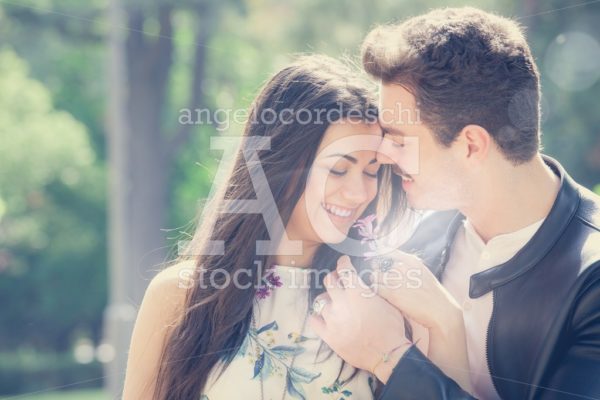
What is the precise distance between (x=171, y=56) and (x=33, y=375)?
5043mm

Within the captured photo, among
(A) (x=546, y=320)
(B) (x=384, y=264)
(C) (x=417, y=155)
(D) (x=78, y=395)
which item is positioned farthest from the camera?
(D) (x=78, y=395)

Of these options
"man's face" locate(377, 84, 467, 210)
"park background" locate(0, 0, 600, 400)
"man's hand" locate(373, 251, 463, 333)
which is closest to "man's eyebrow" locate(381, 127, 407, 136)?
"man's face" locate(377, 84, 467, 210)

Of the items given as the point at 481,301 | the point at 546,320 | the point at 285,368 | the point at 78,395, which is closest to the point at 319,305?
the point at 285,368

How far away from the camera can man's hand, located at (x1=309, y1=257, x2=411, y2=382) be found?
2.27m

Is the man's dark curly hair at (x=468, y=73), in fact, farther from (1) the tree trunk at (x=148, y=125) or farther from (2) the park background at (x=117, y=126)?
(1) the tree trunk at (x=148, y=125)

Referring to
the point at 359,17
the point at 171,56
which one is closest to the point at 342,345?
the point at 359,17

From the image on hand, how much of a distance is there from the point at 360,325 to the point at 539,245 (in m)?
0.47

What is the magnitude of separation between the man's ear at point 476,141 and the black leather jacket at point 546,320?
22cm

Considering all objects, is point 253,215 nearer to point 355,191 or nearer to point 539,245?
point 355,191

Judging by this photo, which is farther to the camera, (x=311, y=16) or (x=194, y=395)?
(x=311, y=16)

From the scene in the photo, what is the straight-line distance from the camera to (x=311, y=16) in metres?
8.78

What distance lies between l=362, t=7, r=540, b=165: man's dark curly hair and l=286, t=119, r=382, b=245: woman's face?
0.17m

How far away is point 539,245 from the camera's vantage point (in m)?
2.29

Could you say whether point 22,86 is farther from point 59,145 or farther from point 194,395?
point 194,395
